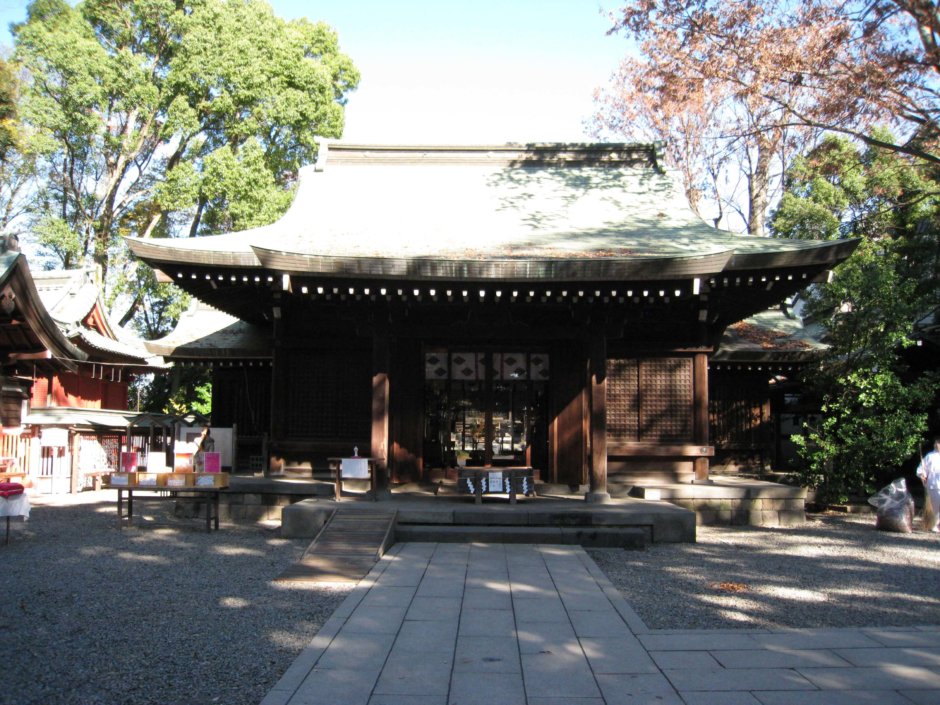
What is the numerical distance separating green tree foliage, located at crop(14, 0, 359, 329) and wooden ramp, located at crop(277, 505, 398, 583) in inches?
681

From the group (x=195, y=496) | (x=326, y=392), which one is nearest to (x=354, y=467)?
(x=326, y=392)

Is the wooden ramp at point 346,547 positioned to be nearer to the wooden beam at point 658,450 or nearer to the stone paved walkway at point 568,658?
the stone paved walkway at point 568,658

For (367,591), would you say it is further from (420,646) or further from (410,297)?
(410,297)

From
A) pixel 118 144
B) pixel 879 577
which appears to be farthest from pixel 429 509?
pixel 118 144

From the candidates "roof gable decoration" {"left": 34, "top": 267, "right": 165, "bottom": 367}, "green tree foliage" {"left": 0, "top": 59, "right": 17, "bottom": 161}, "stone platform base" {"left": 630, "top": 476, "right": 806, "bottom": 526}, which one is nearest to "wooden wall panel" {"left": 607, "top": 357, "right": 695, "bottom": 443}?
"stone platform base" {"left": 630, "top": 476, "right": 806, "bottom": 526}

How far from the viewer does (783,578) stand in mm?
8062

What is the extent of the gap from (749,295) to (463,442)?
5450 millimetres

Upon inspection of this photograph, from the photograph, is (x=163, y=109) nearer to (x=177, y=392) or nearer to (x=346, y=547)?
(x=177, y=392)

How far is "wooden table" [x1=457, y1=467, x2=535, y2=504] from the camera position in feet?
35.7

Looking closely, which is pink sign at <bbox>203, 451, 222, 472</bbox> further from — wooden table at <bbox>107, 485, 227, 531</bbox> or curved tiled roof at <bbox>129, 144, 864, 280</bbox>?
curved tiled roof at <bbox>129, 144, 864, 280</bbox>

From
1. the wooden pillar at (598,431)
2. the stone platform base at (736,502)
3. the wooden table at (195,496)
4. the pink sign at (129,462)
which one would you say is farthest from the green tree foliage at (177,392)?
the stone platform base at (736,502)

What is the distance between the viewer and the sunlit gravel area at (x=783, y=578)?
21.2 ft

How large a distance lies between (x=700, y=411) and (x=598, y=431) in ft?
7.82

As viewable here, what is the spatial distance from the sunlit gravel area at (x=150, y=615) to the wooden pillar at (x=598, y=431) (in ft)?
14.3
